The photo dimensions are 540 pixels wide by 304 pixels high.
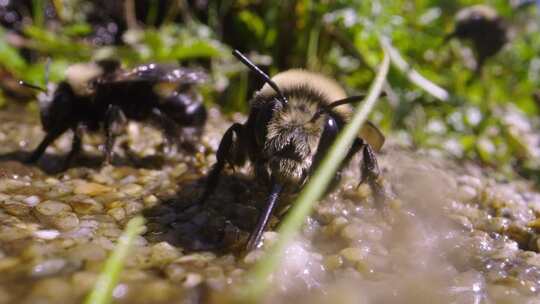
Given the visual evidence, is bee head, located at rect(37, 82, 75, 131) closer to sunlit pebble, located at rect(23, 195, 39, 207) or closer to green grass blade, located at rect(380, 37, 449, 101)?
sunlit pebble, located at rect(23, 195, 39, 207)

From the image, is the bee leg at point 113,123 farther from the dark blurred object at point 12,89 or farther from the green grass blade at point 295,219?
the green grass blade at point 295,219

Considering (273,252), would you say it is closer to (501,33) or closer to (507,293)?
(507,293)

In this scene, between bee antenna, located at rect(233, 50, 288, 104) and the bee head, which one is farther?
the bee head

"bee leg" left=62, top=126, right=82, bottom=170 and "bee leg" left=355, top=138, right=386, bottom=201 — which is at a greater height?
"bee leg" left=355, top=138, right=386, bottom=201

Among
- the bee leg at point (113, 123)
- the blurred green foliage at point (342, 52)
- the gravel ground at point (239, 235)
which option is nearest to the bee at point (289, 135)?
the gravel ground at point (239, 235)

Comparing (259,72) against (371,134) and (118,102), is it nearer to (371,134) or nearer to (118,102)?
(371,134)

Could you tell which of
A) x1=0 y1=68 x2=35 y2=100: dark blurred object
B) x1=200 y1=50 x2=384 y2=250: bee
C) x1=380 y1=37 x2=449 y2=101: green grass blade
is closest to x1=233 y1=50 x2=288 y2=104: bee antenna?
x1=200 y1=50 x2=384 y2=250: bee

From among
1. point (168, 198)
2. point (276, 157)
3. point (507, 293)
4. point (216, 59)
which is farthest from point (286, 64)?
point (507, 293)
